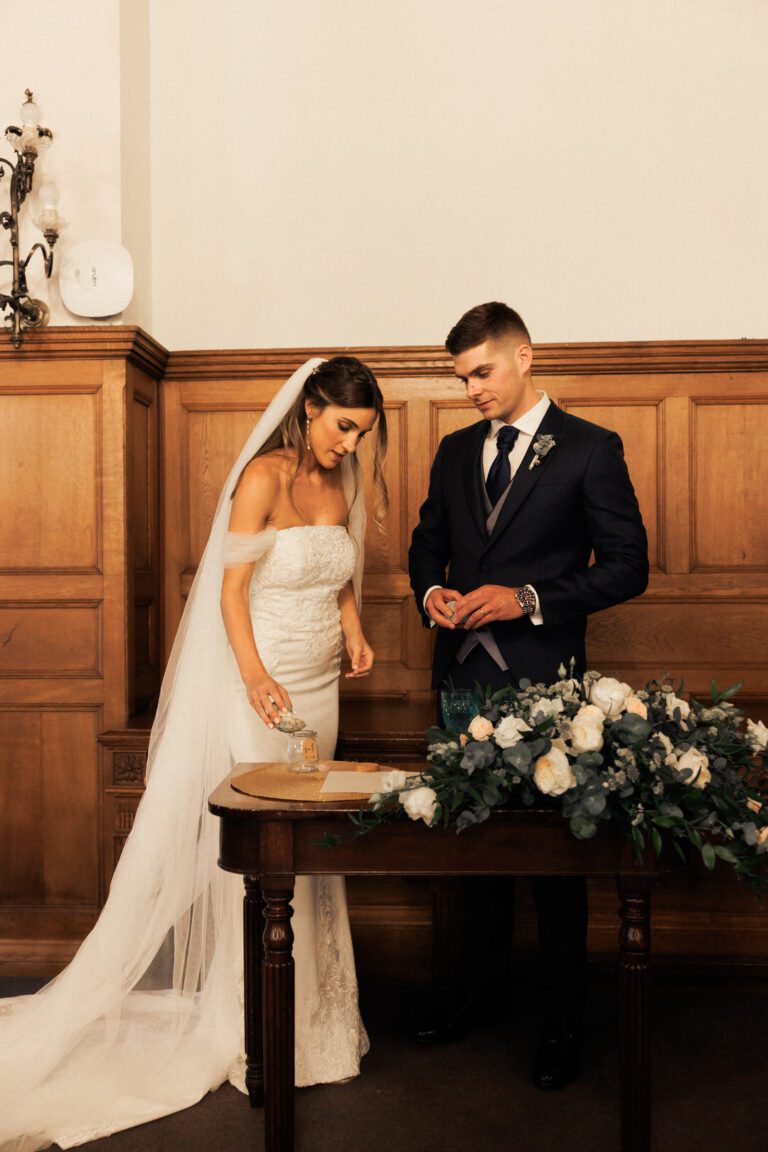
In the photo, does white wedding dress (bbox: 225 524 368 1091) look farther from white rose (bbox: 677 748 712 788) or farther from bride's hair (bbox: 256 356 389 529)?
white rose (bbox: 677 748 712 788)

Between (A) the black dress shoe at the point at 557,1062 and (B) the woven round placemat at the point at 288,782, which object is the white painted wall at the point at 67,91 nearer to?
(B) the woven round placemat at the point at 288,782

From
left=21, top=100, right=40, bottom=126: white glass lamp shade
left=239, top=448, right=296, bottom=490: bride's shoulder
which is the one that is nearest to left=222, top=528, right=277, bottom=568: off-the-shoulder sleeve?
left=239, top=448, right=296, bottom=490: bride's shoulder

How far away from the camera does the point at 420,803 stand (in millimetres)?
2131

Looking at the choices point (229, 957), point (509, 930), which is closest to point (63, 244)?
point (229, 957)

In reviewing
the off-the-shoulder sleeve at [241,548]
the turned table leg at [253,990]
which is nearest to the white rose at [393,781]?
the turned table leg at [253,990]

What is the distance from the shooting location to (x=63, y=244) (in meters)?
4.16

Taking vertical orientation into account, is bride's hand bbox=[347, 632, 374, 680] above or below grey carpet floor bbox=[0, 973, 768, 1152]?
above

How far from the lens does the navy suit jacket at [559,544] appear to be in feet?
9.88

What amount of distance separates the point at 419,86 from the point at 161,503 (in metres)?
2.14

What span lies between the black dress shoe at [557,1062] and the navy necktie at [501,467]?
1547mm

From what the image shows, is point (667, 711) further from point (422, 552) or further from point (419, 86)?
point (419, 86)

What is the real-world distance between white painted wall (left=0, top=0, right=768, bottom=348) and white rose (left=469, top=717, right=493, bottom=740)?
106 inches

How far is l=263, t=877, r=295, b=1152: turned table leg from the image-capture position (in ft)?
7.62

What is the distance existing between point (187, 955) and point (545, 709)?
149 cm
